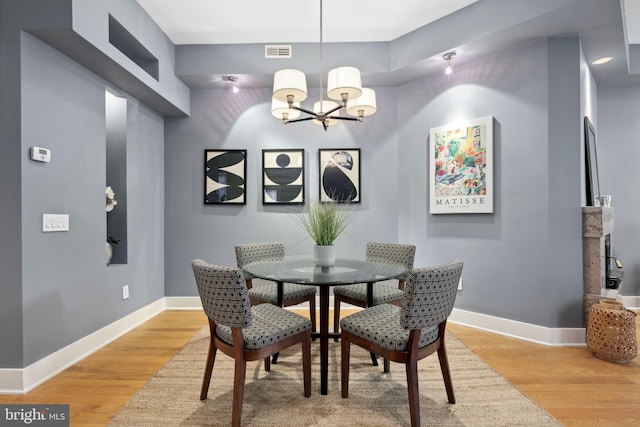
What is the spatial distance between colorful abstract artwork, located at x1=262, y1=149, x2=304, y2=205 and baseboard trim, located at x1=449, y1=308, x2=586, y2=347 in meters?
2.30

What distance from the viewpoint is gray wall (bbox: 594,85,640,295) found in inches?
141

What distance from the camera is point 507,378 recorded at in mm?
2059

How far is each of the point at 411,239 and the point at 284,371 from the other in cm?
209

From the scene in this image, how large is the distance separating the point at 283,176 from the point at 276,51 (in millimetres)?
1391

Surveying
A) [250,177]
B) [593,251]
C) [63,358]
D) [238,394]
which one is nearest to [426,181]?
[593,251]

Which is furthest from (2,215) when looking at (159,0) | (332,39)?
(332,39)

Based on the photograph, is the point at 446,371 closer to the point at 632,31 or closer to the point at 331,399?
the point at 331,399

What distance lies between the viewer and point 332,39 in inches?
125

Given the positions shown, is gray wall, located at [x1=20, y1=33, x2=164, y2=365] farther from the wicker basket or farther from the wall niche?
the wicker basket

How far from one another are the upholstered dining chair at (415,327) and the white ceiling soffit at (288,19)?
2.47 m

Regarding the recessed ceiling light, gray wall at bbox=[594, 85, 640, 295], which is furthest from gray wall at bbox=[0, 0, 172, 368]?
gray wall at bbox=[594, 85, 640, 295]

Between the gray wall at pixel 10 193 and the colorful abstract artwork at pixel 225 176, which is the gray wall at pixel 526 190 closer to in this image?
the colorful abstract artwork at pixel 225 176

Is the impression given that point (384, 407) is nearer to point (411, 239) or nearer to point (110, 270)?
point (411, 239)

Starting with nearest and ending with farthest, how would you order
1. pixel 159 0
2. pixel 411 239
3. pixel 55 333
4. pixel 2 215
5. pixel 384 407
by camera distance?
pixel 384 407 → pixel 2 215 → pixel 55 333 → pixel 159 0 → pixel 411 239
